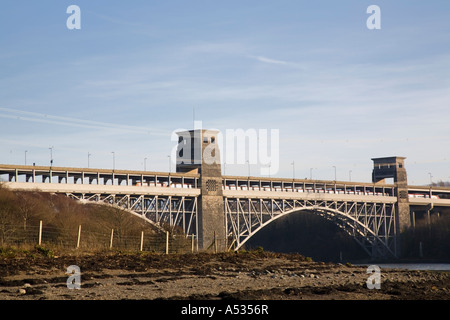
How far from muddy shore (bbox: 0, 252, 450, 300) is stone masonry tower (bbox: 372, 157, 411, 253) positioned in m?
93.1

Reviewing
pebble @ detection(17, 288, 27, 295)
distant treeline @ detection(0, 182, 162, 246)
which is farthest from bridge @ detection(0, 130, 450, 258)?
pebble @ detection(17, 288, 27, 295)

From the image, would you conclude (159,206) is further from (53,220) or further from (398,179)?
(398,179)

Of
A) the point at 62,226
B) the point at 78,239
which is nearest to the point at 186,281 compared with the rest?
the point at 78,239

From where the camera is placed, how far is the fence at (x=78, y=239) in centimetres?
3506

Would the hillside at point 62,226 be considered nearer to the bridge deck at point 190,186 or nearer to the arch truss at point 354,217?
the bridge deck at point 190,186

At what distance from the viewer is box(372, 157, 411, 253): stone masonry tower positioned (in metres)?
126

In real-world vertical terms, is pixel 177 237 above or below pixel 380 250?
above

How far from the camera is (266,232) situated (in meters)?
135

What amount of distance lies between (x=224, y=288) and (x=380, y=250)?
103 m

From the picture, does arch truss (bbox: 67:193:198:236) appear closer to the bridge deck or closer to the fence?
the bridge deck

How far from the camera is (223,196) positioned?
96938mm

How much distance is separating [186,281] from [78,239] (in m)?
12.1

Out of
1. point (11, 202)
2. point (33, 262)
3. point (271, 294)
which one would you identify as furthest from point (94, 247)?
point (271, 294)
